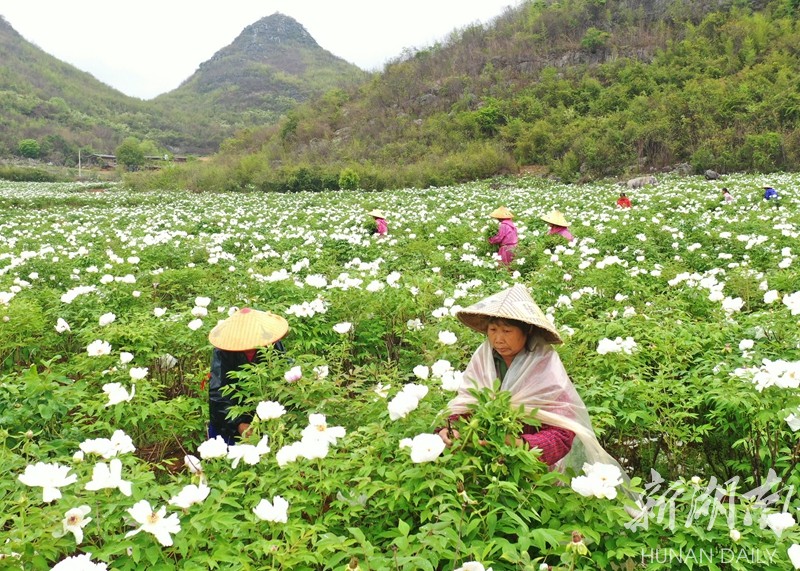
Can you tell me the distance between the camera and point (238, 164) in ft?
122

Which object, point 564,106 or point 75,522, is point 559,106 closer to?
point 564,106

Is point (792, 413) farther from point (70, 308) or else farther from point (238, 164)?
point (238, 164)

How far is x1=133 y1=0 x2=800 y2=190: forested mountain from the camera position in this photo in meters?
25.7

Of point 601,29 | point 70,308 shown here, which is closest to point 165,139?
point 601,29

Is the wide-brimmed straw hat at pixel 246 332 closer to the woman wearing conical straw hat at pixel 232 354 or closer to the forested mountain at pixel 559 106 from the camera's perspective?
the woman wearing conical straw hat at pixel 232 354

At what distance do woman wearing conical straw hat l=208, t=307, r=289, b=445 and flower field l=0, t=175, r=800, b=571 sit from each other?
0.13 metres

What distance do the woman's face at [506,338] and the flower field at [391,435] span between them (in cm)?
27

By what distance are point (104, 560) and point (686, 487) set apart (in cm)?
177

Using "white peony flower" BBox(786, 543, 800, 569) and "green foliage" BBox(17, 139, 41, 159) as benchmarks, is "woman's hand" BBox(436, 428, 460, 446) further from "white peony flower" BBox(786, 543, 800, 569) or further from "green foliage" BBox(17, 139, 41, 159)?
"green foliage" BBox(17, 139, 41, 159)

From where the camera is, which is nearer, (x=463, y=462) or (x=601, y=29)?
(x=463, y=462)

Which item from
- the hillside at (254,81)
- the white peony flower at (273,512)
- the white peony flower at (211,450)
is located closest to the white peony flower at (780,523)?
the white peony flower at (273,512)

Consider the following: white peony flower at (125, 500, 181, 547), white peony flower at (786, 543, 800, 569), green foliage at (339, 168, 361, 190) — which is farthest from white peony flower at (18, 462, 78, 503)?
green foliage at (339, 168, 361, 190)

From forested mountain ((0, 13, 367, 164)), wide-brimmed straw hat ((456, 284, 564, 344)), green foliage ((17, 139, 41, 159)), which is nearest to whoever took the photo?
wide-brimmed straw hat ((456, 284, 564, 344))

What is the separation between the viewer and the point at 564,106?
35.2 meters
